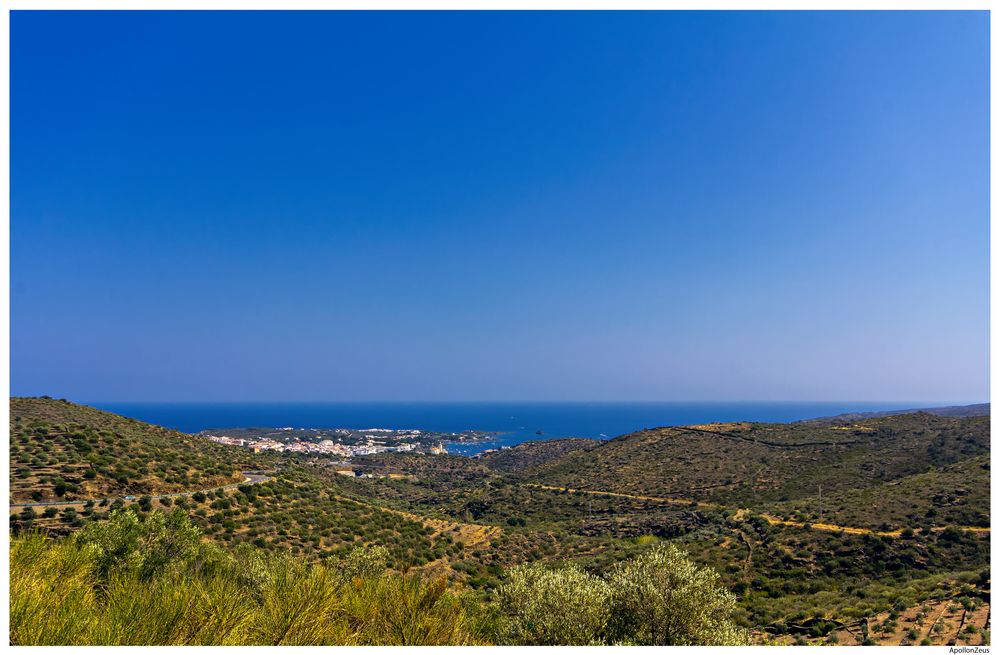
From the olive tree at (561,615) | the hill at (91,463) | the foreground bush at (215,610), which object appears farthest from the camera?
the hill at (91,463)

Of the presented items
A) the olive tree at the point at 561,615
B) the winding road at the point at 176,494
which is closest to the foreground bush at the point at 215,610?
the olive tree at the point at 561,615

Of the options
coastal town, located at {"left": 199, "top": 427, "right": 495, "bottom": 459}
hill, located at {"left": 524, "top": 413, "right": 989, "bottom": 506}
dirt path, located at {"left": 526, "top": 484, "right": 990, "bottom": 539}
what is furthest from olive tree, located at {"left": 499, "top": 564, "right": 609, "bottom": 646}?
coastal town, located at {"left": 199, "top": 427, "right": 495, "bottom": 459}

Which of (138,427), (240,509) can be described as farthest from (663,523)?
(138,427)

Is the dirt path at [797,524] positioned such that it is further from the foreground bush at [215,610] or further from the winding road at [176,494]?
the winding road at [176,494]

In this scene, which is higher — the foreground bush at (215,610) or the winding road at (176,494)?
the foreground bush at (215,610)

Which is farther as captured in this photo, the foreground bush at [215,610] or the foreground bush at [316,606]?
the foreground bush at [316,606]

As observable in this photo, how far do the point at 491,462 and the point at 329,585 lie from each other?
312ft

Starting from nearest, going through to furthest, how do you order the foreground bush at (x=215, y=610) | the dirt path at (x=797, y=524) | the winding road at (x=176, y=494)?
1. the foreground bush at (x=215, y=610)
2. the winding road at (x=176, y=494)
3. the dirt path at (x=797, y=524)

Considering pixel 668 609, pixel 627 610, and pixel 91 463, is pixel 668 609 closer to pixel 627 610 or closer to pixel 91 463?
pixel 627 610

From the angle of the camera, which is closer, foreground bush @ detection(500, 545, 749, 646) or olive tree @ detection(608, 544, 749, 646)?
foreground bush @ detection(500, 545, 749, 646)

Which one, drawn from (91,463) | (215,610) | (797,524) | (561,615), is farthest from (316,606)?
(797,524)

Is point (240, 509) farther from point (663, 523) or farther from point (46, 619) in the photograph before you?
point (663, 523)

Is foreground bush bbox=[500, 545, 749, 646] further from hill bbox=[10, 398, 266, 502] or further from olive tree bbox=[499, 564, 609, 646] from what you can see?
hill bbox=[10, 398, 266, 502]

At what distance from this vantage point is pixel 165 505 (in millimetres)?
24984
